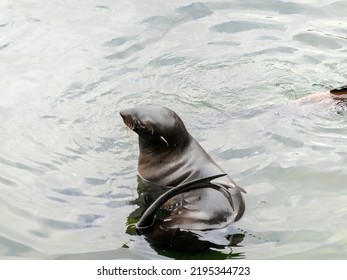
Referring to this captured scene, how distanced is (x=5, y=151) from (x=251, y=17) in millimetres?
4532

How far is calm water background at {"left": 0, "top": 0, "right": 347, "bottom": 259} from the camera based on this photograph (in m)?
5.55

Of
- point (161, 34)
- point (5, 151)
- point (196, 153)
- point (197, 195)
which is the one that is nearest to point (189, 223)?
point (197, 195)

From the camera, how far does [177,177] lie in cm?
600

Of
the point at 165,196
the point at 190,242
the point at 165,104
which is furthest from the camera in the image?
the point at 165,104

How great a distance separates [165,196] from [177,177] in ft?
3.76

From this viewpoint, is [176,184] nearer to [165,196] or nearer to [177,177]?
[177,177]

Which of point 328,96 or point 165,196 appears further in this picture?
point 328,96

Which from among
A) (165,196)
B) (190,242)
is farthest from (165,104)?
(165,196)

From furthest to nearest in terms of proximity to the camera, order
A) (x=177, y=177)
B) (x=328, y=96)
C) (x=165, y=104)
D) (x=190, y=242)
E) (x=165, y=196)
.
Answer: (x=165, y=104)
(x=328, y=96)
(x=177, y=177)
(x=190, y=242)
(x=165, y=196)

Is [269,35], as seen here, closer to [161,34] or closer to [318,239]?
[161,34]

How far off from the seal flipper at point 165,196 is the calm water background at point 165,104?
16 centimetres

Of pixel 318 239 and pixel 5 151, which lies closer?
pixel 318 239

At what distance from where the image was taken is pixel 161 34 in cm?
938

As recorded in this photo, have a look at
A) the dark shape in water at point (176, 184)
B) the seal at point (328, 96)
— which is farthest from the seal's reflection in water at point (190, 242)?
the seal at point (328, 96)
